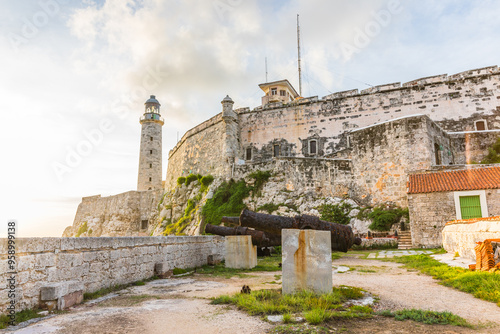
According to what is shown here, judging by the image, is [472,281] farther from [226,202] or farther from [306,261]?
[226,202]

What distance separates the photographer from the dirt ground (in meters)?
3.40

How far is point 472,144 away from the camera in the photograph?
18.4m

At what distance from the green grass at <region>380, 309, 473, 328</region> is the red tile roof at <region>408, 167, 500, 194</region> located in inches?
430

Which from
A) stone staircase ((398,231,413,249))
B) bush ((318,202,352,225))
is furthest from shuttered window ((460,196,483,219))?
bush ((318,202,352,225))

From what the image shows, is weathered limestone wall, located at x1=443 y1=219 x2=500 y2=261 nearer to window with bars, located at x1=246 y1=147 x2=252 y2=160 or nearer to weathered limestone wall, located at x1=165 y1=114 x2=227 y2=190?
weathered limestone wall, located at x1=165 y1=114 x2=227 y2=190

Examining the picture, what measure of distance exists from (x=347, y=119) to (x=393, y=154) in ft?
20.3

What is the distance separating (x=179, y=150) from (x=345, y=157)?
18.9m

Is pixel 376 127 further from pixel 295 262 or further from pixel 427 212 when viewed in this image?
pixel 295 262

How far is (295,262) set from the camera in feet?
15.6

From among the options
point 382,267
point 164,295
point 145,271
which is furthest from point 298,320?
point 382,267

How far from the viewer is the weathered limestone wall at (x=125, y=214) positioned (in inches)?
1297

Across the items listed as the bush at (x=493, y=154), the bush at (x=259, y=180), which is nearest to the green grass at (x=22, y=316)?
the bush at (x=259, y=180)

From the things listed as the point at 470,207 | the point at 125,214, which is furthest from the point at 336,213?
the point at 125,214

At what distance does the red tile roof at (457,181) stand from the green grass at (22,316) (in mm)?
13401
